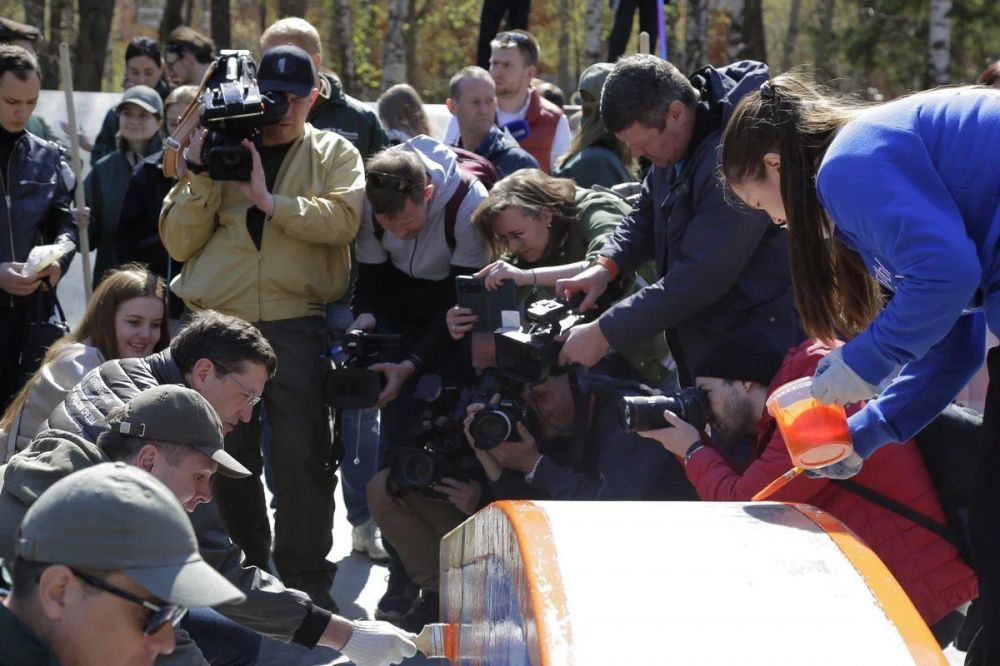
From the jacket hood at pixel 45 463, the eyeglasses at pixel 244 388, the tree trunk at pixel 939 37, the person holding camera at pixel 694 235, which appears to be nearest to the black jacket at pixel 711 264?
Answer: the person holding camera at pixel 694 235

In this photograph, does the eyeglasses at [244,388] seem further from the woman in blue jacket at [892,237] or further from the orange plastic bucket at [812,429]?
the orange plastic bucket at [812,429]

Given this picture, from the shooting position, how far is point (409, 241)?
491 centimetres

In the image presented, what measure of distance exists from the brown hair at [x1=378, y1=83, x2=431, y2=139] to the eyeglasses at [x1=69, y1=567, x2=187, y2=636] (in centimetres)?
444

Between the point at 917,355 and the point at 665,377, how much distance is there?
2.32m

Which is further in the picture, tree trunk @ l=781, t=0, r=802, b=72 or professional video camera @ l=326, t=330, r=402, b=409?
tree trunk @ l=781, t=0, r=802, b=72

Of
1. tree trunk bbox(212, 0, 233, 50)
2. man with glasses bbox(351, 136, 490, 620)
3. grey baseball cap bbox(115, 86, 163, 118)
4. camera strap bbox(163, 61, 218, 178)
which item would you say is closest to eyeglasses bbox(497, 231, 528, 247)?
man with glasses bbox(351, 136, 490, 620)

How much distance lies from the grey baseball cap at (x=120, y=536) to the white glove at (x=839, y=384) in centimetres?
114

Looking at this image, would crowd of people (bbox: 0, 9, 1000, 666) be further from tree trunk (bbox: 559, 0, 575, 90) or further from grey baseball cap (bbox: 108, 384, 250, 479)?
tree trunk (bbox: 559, 0, 575, 90)

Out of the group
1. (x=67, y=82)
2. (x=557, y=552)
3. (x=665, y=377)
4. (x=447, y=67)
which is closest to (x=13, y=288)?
(x=67, y=82)

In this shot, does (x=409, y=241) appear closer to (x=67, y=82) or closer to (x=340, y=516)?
(x=340, y=516)

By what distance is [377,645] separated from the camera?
3.38 meters

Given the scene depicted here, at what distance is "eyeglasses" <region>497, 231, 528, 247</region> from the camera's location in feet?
15.3

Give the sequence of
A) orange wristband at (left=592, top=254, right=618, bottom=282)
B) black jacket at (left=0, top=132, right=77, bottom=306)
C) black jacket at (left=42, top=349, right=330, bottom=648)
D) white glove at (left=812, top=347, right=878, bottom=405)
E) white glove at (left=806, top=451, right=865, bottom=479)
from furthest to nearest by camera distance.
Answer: black jacket at (left=0, top=132, right=77, bottom=306)
orange wristband at (left=592, top=254, right=618, bottom=282)
black jacket at (left=42, top=349, right=330, bottom=648)
white glove at (left=806, top=451, right=865, bottom=479)
white glove at (left=812, top=347, right=878, bottom=405)

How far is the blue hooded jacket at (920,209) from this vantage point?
2322 millimetres
